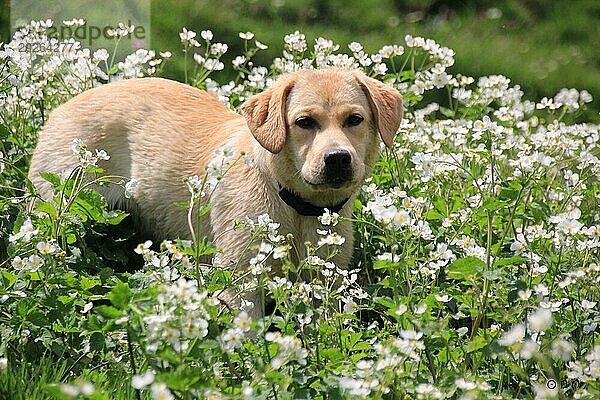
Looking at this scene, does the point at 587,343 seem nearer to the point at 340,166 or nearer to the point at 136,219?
the point at 340,166

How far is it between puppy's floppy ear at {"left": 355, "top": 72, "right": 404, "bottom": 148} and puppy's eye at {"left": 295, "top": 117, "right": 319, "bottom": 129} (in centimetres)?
30

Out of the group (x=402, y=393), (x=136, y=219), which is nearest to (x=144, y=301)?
(x=402, y=393)

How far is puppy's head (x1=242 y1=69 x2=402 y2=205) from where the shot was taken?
13.5 feet

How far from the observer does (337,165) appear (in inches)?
160

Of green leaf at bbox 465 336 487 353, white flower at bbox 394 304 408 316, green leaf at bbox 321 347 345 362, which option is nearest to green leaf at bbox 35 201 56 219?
green leaf at bbox 321 347 345 362

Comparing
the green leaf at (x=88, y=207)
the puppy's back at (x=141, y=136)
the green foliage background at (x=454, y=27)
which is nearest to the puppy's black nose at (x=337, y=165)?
the puppy's back at (x=141, y=136)

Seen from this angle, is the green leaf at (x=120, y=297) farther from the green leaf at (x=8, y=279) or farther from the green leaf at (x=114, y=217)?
the green leaf at (x=114, y=217)

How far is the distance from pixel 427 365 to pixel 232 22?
18.1 feet

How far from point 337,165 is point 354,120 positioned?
32 centimetres

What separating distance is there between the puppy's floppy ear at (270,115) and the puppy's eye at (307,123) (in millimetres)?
65

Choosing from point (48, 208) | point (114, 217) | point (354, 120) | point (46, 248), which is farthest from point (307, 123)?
point (46, 248)

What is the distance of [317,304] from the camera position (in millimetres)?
4512

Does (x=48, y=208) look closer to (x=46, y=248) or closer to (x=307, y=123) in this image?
(x=46, y=248)

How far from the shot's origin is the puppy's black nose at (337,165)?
4.03m
